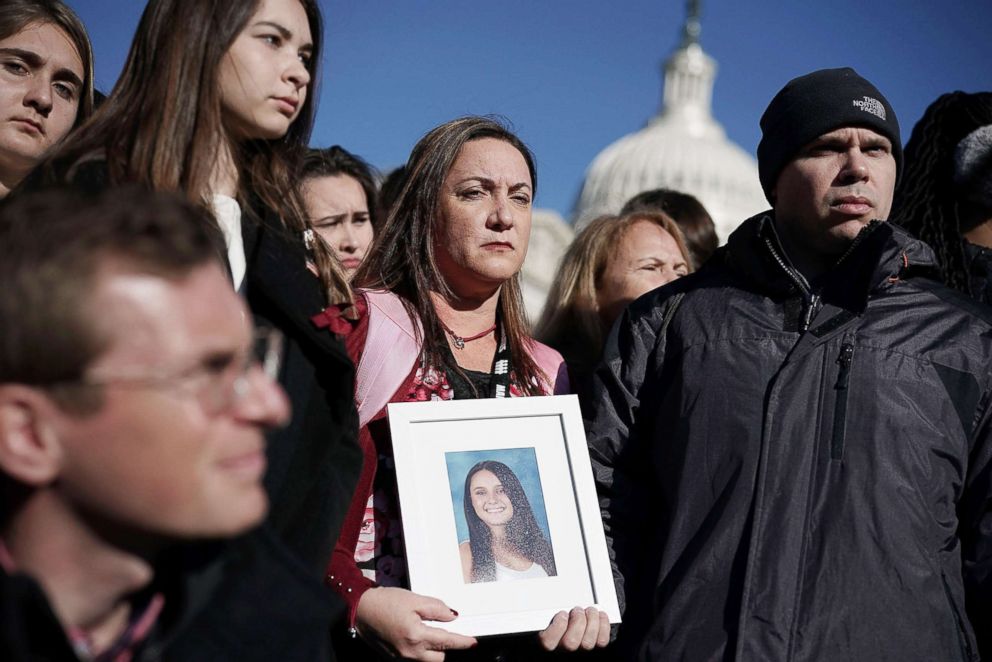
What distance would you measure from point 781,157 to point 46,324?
2.52 meters

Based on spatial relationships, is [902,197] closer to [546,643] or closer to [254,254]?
[546,643]

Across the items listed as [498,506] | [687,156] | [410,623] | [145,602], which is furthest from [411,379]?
[687,156]

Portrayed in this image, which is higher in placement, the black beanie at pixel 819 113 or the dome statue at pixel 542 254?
the black beanie at pixel 819 113

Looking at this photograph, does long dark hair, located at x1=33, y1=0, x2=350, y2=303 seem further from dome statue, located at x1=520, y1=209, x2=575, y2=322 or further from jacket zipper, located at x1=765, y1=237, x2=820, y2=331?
dome statue, located at x1=520, y1=209, x2=575, y2=322

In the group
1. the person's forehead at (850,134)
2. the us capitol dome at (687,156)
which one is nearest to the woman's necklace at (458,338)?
the person's forehead at (850,134)

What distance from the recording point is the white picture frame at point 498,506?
9.76ft

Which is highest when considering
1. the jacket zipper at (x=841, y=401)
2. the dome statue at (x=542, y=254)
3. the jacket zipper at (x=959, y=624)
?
the jacket zipper at (x=841, y=401)

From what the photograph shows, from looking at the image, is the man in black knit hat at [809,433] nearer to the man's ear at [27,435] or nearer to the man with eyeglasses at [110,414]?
the man with eyeglasses at [110,414]

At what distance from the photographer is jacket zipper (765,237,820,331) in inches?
128

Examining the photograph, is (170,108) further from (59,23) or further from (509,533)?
(59,23)

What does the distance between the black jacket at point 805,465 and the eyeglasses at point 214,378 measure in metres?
1.63

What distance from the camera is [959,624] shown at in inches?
118

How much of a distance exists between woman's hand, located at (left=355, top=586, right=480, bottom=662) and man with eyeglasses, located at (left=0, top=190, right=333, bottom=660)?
1114 mm

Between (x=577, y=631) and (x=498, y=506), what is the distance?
0.40 meters
